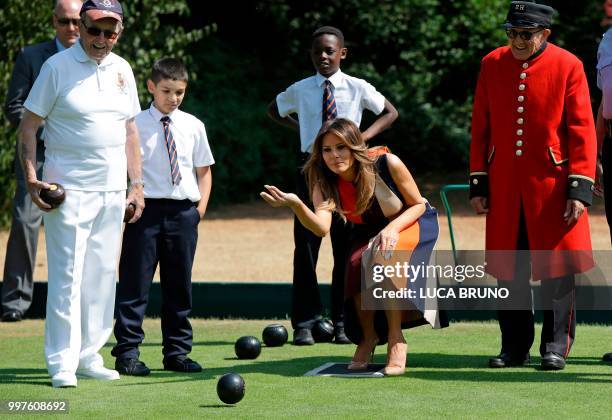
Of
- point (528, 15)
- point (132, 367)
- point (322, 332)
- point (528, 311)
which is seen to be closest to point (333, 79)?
point (322, 332)

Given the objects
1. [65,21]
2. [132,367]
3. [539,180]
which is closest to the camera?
[132,367]

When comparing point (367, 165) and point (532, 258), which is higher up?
point (367, 165)

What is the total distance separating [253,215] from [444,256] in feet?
31.4

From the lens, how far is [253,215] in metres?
19.1

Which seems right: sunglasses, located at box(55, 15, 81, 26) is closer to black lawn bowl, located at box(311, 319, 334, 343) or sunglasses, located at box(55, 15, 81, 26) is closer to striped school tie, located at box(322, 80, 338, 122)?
striped school tie, located at box(322, 80, 338, 122)

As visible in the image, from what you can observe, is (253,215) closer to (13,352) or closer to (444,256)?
(444,256)

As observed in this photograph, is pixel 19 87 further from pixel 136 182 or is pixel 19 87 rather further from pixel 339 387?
pixel 339 387

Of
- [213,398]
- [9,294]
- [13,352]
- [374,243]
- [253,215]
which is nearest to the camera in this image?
[213,398]

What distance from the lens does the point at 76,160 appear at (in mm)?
6516

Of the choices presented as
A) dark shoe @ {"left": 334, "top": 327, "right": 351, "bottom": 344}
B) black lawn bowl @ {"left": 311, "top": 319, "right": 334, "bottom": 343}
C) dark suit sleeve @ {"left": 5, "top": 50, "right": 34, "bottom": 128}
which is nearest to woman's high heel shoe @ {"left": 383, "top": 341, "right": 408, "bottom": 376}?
dark shoe @ {"left": 334, "top": 327, "right": 351, "bottom": 344}

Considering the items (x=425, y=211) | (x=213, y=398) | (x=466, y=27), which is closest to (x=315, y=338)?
(x=425, y=211)

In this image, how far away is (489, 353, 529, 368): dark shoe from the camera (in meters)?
7.08

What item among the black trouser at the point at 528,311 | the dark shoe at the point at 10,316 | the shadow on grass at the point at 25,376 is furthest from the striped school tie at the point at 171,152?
the dark shoe at the point at 10,316

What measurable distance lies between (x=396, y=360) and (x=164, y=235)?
140 centimetres
